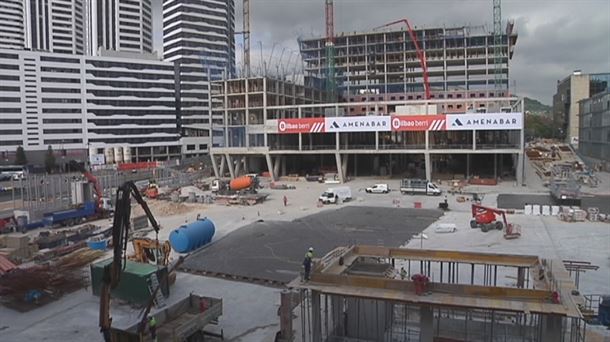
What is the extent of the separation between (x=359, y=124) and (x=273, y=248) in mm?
38299

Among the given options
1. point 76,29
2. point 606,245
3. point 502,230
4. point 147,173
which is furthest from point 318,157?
point 76,29

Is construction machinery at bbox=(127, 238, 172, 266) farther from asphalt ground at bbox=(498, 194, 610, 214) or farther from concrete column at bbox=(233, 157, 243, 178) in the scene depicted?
concrete column at bbox=(233, 157, 243, 178)

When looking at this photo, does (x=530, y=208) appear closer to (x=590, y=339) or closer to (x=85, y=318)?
(x=590, y=339)

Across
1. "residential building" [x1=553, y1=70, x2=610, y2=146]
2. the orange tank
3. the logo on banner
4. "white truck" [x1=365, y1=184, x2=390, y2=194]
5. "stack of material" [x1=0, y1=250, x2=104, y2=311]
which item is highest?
"residential building" [x1=553, y1=70, x2=610, y2=146]

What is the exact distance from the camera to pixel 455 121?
59.0 m

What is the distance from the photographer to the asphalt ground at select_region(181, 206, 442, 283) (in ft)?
78.8

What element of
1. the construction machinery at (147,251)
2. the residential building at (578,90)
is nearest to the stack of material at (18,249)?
the construction machinery at (147,251)

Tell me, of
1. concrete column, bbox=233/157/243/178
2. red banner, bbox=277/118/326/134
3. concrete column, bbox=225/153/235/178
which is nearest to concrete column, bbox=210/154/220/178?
concrete column, bbox=225/153/235/178

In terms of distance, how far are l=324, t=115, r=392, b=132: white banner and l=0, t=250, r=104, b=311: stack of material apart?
45.3 m

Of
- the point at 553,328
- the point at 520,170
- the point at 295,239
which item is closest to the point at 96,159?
the point at 520,170

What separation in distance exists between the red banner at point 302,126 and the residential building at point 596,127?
1590 inches

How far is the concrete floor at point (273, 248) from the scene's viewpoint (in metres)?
17.2

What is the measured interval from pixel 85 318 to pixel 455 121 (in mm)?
49709

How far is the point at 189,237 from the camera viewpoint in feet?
89.8
